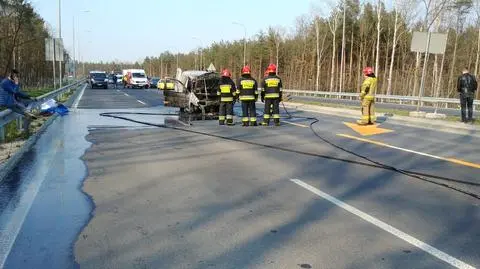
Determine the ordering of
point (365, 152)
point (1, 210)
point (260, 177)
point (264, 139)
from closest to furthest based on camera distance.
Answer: point (1, 210)
point (260, 177)
point (365, 152)
point (264, 139)

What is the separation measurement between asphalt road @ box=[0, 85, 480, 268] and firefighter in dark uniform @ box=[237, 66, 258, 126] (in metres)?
4.47

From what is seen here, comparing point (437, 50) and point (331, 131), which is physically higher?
point (437, 50)

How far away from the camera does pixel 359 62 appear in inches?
2506

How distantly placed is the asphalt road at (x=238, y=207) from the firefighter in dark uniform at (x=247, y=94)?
4473mm

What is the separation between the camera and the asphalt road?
4.55 metres

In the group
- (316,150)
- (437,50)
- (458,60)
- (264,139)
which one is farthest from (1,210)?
(458,60)

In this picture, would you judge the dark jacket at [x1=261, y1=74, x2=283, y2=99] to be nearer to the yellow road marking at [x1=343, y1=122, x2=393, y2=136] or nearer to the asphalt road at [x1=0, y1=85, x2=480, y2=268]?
the yellow road marking at [x1=343, y1=122, x2=393, y2=136]

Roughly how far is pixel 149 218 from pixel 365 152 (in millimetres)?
6374

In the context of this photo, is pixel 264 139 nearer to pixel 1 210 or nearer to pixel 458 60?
pixel 1 210

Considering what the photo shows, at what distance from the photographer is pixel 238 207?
6203 millimetres

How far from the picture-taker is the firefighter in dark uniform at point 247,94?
52.4 feet

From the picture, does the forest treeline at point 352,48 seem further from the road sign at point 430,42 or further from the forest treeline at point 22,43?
the road sign at point 430,42

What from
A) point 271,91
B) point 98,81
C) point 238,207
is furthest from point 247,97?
point 98,81

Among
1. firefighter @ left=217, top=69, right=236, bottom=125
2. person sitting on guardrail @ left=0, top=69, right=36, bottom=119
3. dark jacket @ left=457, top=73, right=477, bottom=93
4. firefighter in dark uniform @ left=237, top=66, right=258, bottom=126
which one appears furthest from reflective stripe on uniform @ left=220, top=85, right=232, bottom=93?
dark jacket @ left=457, top=73, right=477, bottom=93
